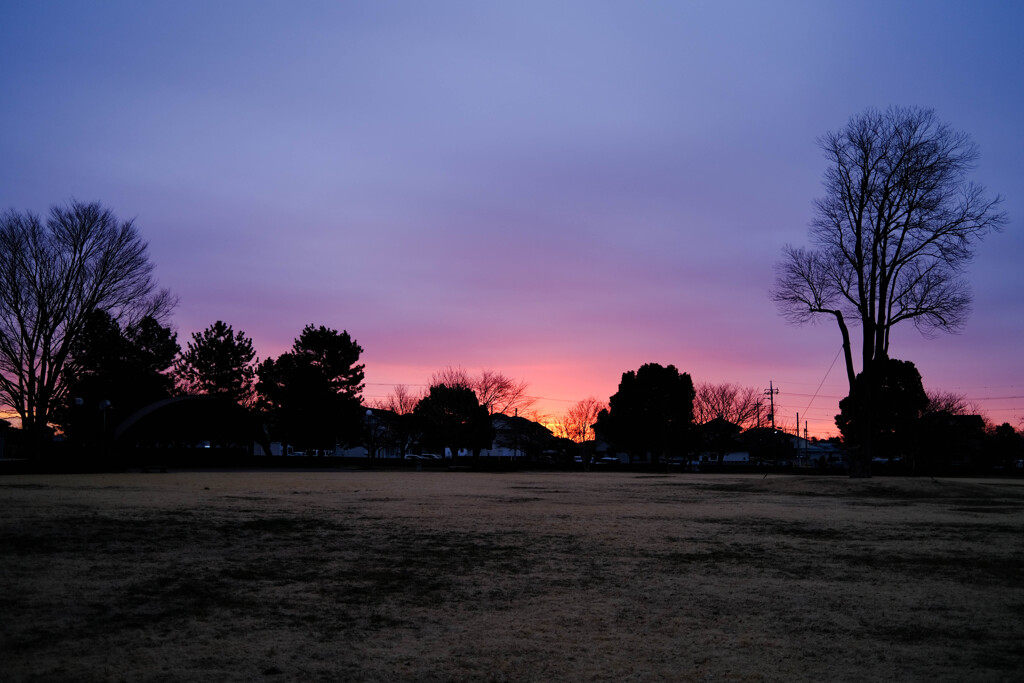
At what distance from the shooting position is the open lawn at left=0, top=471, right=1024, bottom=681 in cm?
576

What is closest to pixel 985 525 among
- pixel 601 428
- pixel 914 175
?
pixel 914 175

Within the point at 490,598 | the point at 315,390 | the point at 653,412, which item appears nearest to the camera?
the point at 490,598

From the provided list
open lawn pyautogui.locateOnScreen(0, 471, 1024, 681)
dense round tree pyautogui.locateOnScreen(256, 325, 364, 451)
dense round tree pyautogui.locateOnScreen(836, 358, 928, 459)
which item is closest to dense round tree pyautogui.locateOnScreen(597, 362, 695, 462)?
dense round tree pyautogui.locateOnScreen(836, 358, 928, 459)

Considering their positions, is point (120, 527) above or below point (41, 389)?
below

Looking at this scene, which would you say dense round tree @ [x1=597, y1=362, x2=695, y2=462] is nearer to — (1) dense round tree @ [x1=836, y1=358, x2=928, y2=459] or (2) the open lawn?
(1) dense round tree @ [x1=836, y1=358, x2=928, y2=459]

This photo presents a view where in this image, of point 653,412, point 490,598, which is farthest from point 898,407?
point 490,598

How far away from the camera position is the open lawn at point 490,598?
576cm

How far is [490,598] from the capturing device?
8.00 m

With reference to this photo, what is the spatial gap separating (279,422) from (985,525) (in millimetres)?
65072

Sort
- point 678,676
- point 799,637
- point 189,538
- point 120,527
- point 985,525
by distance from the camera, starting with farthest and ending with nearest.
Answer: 1. point 985,525
2. point 120,527
3. point 189,538
4. point 799,637
5. point 678,676

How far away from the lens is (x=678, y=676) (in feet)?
18.2

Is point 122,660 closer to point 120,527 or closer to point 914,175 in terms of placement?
point 120,527

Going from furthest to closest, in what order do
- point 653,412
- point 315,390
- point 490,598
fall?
1. point 653,412
2. point 315,390
3. point 490,598

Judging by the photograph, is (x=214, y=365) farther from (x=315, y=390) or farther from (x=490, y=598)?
(x=490, y=598)
